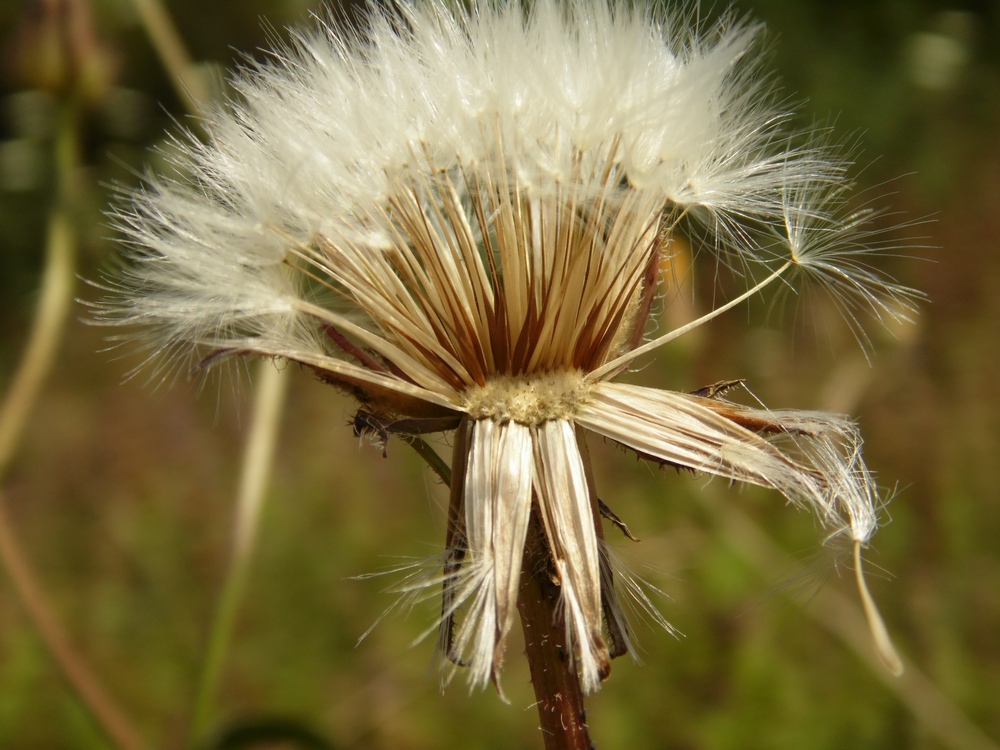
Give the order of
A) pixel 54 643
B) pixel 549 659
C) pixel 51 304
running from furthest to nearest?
pixel 51 304, pixel 54 643, pixel 549 659

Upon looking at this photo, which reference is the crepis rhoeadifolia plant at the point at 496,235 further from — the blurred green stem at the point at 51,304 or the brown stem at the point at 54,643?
the blurred green stem at the point at 51,304

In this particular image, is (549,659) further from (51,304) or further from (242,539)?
(51,304)

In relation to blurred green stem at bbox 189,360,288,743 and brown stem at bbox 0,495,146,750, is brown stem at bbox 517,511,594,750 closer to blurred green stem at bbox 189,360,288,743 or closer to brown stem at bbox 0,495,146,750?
blurred green stem at bbox 189,360,288,743

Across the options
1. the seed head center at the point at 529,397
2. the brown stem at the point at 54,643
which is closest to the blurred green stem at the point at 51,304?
the brown stem at the point at 54,643

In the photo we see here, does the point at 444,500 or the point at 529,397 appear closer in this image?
the point at 529,397

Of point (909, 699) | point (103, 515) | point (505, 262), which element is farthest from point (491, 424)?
point (103, 515)

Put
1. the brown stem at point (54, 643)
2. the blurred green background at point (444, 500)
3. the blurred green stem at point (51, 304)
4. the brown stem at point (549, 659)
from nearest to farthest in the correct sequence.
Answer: the brown stem at point (549, 659) < the brown stem at point (54, 643) < the blurred green stem at point (51, 304) < the blurred green background at point (444, 500)

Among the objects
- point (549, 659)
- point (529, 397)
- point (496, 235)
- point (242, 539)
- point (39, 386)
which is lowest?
point (549, 659)

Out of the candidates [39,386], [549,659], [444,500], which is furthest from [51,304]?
[549,659]
